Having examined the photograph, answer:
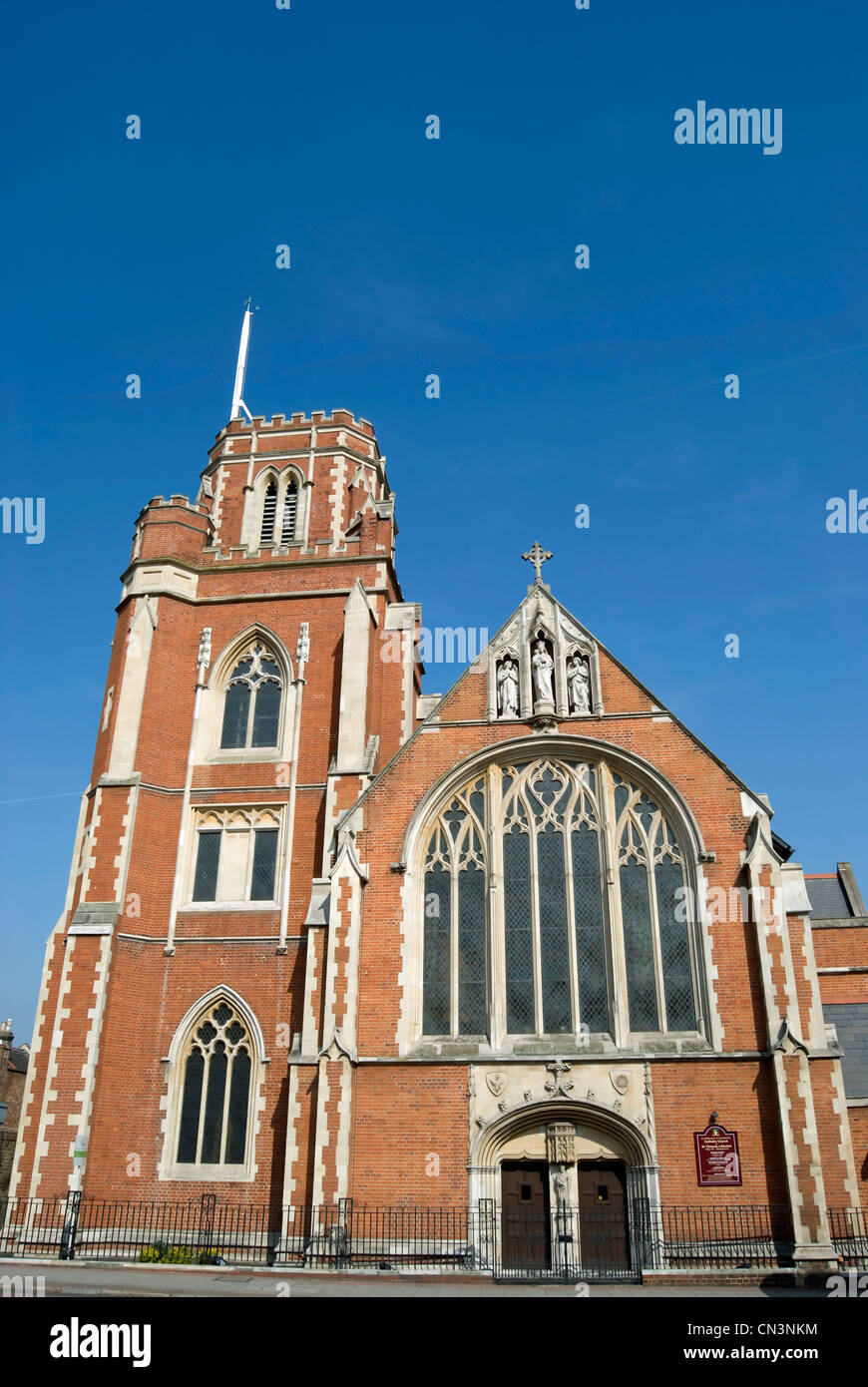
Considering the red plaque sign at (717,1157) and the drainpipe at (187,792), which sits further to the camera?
the drainpipe at (187,792)

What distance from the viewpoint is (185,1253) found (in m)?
18.4

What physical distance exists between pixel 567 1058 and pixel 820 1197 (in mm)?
4661

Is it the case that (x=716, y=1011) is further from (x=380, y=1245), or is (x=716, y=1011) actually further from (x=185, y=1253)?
(x=185, y=1253)

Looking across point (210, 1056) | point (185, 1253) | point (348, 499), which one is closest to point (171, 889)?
point (210, 1056)

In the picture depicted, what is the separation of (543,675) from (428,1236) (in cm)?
1121

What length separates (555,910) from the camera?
67.2 feet

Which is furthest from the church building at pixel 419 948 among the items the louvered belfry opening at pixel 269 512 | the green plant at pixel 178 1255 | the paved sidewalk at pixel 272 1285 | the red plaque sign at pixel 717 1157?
the louvered belfry opening at pixel 269 512

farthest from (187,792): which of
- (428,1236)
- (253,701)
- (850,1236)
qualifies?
(850,1236)

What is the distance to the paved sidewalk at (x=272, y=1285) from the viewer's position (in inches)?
545

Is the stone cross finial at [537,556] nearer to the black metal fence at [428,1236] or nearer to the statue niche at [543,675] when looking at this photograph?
the statue niche at [543,675]

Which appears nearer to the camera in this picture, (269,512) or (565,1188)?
(565,1188)

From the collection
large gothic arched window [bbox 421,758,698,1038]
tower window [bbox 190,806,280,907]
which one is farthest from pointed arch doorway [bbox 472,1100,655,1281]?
tower window [bbox 190,806,280,907]

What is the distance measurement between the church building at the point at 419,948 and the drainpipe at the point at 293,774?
0.18 feet

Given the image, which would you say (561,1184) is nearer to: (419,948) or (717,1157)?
(717,1157)
